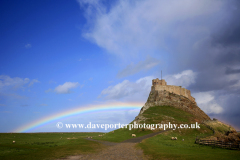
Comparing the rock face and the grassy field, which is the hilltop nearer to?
the rock face

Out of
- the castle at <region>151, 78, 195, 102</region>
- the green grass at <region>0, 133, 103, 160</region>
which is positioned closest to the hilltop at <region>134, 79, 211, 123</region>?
the castle at <region>151, 78, 195, 102</region>

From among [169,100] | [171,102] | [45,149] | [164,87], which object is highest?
[164,87]

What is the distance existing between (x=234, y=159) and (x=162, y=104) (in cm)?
9463

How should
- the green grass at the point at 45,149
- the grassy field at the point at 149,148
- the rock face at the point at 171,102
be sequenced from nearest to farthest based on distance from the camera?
the grassy field at the point at 149,148, the green grass at the point at 45,149, the rock face at the point at 171,102

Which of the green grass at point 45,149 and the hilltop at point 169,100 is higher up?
the hilltop at point 169,100

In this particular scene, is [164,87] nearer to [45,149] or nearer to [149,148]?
[149,148]

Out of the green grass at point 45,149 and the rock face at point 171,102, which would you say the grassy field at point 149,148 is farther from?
the rock face at point 171,102

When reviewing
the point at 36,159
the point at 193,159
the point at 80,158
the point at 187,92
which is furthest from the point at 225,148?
the point at 187,92

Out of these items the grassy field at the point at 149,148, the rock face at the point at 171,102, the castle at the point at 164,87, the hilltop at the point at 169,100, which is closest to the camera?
the grassy field at the point at 149,148

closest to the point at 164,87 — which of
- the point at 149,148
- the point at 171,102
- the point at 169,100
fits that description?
the point at 169,100

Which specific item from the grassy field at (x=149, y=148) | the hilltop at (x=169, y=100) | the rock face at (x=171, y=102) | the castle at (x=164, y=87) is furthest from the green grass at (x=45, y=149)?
the castle at (x=164, y=87)

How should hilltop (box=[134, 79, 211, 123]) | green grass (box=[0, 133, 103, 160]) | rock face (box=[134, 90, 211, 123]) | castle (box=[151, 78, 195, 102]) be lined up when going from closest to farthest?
green grass (box=[0, 133, 103, 160])
hilltop (box=[134, 79, 211, 123])
rock face (box=[134, 90, 211, 123])
castle (box=[151, 78, 195, 102])

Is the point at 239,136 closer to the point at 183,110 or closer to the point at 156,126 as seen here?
the point at 156,126

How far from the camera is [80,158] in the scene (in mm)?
26875
